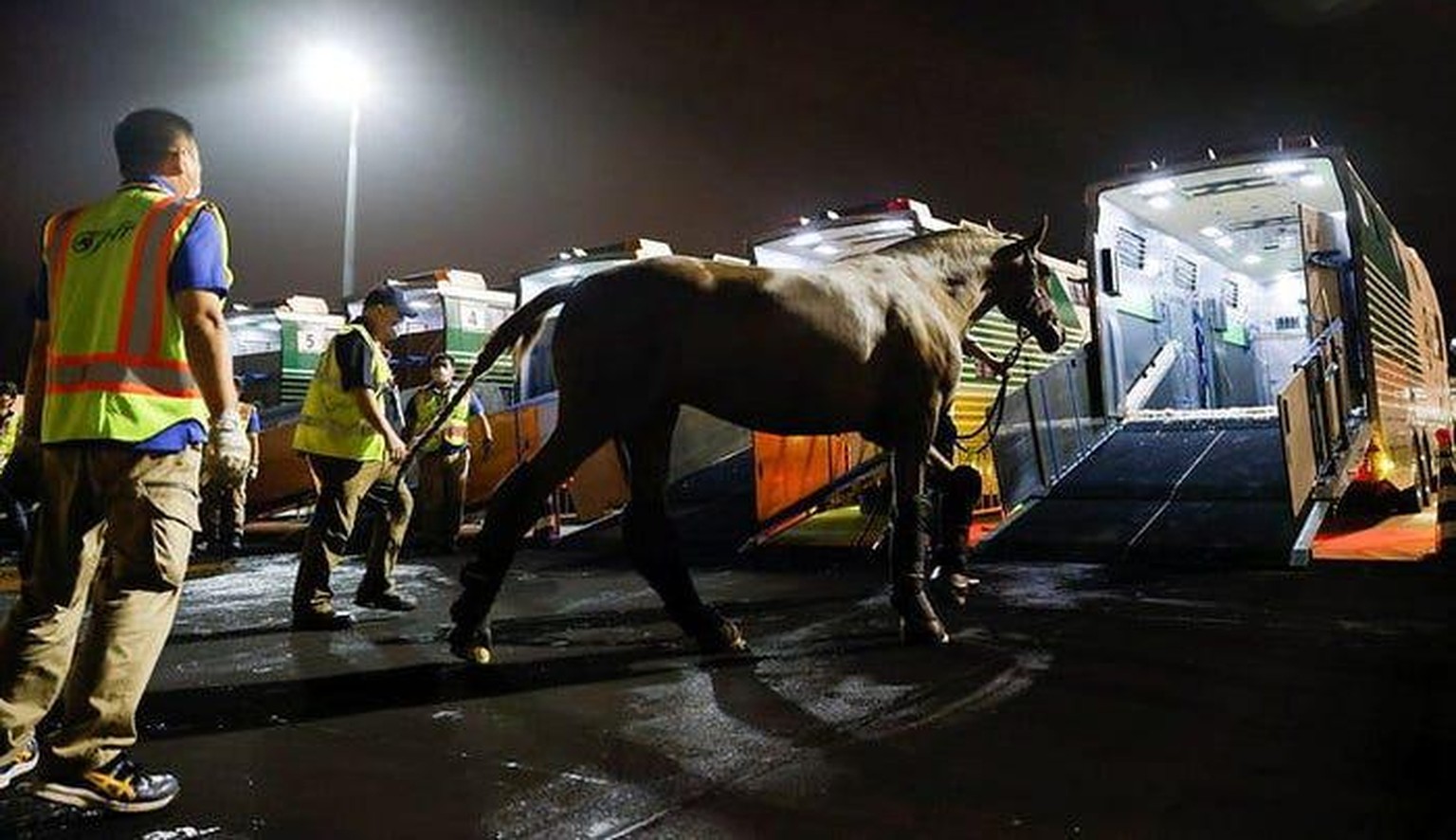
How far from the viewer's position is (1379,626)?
4777 mm

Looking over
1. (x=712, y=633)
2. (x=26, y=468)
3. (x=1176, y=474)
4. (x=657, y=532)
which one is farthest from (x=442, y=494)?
(x=26, y=468)

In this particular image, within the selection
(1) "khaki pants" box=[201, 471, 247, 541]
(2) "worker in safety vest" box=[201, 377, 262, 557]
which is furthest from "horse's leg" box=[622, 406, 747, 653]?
(1) "khaki pants" box=[201, 471, 247, 541]

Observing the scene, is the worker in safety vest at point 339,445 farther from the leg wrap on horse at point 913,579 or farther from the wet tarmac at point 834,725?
the leg wrap on horse at point 913,579

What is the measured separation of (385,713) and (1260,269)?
57.2 feet

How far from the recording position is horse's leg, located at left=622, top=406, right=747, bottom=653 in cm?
475

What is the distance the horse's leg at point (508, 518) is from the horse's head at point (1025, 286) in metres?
2.75

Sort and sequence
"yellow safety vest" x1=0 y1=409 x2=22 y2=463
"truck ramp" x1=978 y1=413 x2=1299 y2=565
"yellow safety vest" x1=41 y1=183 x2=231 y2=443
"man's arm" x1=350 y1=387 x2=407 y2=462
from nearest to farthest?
"yellow safety vest" x1=41 y1=183 x2=231 y2=443 < "man's arm" x1=350 y1=387 x2=407 y2=462 < "truck ramp" x1=978 y1=413 x2=1299 y2=565 < "yellow safety vest" x1=0 y1=409 x2=22 y2=463

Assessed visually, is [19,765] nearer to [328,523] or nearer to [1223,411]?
[328,523]

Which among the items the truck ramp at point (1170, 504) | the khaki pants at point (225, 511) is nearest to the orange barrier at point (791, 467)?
the truck ramp at point (1170, 504)

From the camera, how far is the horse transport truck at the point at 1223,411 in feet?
25.3

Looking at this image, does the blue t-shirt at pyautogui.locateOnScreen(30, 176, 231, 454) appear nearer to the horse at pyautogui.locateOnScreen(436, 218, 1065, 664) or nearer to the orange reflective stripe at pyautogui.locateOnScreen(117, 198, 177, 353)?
the orange reflective stripe at pyautogui.locateOnScreen(117, 198, 177, 353)

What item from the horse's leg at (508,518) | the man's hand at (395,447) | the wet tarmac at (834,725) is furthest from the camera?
the man's hand at (395,447)

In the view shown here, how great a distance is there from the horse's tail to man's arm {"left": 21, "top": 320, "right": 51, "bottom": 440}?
1.82 m

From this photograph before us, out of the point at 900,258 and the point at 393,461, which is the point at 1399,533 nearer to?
the point at 900,258
